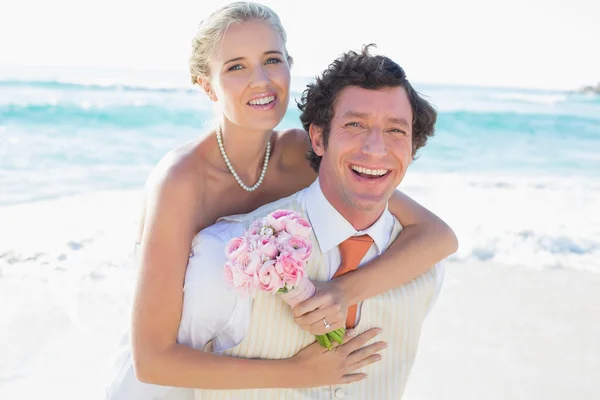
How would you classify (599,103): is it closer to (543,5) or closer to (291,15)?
(543,5)

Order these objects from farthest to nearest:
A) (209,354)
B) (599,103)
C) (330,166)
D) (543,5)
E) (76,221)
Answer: (543,5), (599,103), (76,221), (330,166), (209,354)

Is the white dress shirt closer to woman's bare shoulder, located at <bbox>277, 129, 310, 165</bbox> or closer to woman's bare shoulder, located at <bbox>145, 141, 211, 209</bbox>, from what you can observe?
woman's bare shoulder, located at <bbox>145, 141, 211, 209</bbox>

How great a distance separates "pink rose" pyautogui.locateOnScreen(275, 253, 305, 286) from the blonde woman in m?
0.21

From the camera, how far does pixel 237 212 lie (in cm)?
371

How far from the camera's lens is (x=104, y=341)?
5.43 metres

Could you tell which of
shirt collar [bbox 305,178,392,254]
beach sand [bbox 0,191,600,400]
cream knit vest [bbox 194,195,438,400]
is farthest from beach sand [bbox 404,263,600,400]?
shirt collar [bbox 305,178,392,254]

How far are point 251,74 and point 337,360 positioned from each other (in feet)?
4.72

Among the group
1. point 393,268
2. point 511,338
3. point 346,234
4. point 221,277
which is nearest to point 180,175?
point 221,277

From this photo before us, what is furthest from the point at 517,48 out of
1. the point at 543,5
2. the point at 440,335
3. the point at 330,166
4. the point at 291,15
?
the point at 330,166

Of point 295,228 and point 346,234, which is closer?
point 295,228

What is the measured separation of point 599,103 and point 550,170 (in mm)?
14066

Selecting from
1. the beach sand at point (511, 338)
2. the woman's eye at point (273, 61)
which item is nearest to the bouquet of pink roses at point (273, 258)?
the woman's eye at point (273, 61)

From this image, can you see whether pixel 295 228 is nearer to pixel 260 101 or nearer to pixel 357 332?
pixel 357 332

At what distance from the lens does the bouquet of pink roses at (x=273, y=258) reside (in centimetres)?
246
